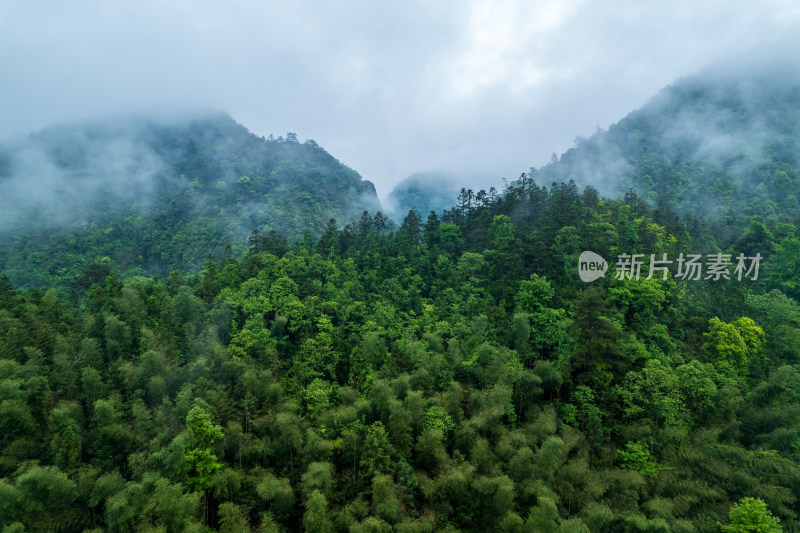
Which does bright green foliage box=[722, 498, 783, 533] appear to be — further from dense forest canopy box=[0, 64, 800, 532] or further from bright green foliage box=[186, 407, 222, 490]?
bright green foliage box=[186, 407, 222, 490]

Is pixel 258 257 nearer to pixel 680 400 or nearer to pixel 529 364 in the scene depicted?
pixel 529 364

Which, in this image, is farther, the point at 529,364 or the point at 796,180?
the point at 796,180

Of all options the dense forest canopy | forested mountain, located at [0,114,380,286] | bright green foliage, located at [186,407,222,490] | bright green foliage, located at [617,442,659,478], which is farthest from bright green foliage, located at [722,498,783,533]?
forested mountain, located at [0,114,380,286]

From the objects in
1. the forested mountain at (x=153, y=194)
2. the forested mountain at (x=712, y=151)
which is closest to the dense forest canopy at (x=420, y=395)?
the forested mountain at (x=712, y=151)

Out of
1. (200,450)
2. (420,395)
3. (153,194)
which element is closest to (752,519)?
(420,395)

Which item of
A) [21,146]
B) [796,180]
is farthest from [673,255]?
[21,146]

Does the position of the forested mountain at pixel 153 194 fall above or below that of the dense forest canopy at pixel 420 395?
above

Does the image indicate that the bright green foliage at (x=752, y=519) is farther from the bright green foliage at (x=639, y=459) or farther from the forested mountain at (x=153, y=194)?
the forested mountain at (x=153, y=194)
